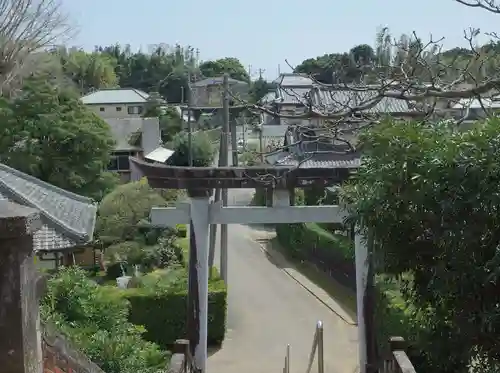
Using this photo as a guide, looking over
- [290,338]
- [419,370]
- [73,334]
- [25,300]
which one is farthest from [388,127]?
[290,338]

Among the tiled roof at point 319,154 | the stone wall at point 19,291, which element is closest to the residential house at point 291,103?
the tiled roof at point 319,154

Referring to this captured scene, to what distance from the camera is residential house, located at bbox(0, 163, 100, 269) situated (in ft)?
24.2

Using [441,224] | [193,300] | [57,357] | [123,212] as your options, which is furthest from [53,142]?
[441,224]

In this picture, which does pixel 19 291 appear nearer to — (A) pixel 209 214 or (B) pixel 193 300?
(A) pixel 209 214

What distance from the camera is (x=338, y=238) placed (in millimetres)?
16969

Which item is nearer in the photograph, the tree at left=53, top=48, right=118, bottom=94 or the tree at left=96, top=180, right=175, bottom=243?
the tree at left=96, top=180, right=175, bottom=243

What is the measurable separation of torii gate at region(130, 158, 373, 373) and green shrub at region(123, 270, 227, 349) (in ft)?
7.64

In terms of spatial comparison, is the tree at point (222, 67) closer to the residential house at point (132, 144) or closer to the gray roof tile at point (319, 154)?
the residential house at point (132, 144)

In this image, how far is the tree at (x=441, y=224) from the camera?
3.84 m

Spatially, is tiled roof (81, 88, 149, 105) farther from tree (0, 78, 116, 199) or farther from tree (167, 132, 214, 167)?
tree (167, 132, 214, 167)

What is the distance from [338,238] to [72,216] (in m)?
9.90

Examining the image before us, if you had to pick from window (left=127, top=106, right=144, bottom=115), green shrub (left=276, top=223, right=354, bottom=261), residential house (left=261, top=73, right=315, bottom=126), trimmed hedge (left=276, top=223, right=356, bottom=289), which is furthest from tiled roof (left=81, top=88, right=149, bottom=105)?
residential house (left=261, top=73, right=315, bottom=126)

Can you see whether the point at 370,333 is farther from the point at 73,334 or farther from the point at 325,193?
the point at 325,193

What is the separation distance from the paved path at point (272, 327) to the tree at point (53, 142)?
17.0ft
